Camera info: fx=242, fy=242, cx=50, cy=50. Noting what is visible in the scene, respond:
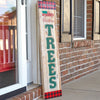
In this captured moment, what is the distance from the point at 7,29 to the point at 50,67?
1050 mm

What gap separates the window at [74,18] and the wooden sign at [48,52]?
1.10m

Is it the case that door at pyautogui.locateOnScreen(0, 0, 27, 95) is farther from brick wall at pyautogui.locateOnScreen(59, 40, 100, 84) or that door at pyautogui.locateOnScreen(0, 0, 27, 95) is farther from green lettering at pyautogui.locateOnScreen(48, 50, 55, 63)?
brick wall at pyautogui.locateOnScreen(59, 40, 100, 84)

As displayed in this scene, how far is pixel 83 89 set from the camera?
5.07 m

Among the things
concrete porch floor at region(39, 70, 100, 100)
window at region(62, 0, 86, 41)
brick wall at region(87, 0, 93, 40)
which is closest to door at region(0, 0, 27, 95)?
concrete porch floor at region(39, 70, 100, 100)

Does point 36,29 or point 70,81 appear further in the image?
point 70,81

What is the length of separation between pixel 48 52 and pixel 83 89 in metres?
1.28

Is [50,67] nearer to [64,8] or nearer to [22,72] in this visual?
[22,72]

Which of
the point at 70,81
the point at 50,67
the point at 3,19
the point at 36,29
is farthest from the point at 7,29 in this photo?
the point at 70,81

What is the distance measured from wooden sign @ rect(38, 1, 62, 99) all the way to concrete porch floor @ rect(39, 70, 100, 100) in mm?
268

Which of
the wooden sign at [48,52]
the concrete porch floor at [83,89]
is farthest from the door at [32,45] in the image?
the concrete porch floor at [83,89]

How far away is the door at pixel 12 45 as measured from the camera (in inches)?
151

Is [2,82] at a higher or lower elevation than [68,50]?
lower

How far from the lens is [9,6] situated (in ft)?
12.9

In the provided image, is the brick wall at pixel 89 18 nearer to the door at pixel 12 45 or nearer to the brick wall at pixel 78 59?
the brick wall at pixel 78 59
